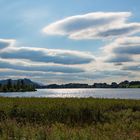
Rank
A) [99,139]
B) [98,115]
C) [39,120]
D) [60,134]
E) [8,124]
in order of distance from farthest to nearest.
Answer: [98,115], [39,120], [8,124], [60,134], [99,139]

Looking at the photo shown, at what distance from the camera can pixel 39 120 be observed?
24.5 metres

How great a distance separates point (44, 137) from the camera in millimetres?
10797

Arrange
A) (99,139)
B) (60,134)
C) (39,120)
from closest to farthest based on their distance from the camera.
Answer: (99,139) < (60,134) < (39,120)

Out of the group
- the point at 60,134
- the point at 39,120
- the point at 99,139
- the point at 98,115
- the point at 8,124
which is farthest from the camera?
the point at 98,115

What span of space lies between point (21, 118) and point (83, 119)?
465cm

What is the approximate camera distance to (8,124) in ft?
45.4

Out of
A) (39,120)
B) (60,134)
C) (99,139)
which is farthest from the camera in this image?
(39,120)

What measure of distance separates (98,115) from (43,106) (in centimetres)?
426

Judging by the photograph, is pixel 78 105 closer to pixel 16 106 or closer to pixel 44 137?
→ pixel 16 106

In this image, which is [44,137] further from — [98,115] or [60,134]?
[98,115]

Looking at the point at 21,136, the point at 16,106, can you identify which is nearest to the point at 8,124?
the point at 21,136

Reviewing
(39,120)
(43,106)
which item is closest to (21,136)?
(39,120)

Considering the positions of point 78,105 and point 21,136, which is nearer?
point 21,136

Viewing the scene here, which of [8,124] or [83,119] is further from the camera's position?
[83,119]
